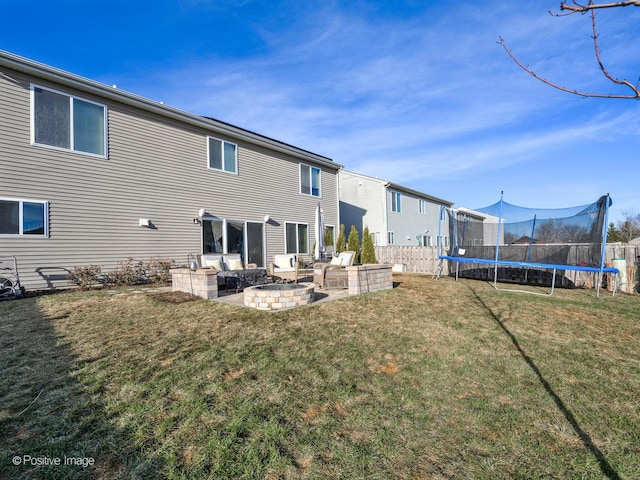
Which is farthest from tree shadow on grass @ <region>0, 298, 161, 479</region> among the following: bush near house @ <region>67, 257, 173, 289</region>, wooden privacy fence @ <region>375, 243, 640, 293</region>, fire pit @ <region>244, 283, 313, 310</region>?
wooden privacy fence @ <region>375, 243, 640, 293</region>

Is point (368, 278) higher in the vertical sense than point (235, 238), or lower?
lower

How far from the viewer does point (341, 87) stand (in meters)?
12.9

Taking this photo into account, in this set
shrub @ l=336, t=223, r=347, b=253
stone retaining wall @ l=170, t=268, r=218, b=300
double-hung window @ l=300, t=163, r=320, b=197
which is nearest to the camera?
stone retaining wall @ l=170, t=268, r=218, b=300

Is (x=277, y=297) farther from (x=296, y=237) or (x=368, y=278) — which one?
(x=296, y=237)

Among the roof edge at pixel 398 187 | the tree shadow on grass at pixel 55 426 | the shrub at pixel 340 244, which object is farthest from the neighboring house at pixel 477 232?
the tree shadow on grass at pixel 55 426

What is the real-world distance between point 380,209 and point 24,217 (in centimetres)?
1517

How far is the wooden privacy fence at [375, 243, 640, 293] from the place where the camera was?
830 centimetres

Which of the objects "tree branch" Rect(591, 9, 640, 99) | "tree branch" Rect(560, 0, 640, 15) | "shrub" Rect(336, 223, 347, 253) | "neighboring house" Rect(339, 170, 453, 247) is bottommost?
"shrub" Rect(336, 223, 347, 253)

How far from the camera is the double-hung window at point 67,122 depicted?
24.2ft

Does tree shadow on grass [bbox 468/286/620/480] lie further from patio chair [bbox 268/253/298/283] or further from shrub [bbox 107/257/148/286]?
shrub [bbox 107/257/148/286]

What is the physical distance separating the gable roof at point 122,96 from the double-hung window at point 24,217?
9.67ft

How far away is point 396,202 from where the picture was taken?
63.6 ft

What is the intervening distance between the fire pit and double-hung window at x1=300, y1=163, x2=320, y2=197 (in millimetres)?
8645

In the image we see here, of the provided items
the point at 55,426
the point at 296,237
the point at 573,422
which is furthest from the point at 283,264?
the point at 573,422
